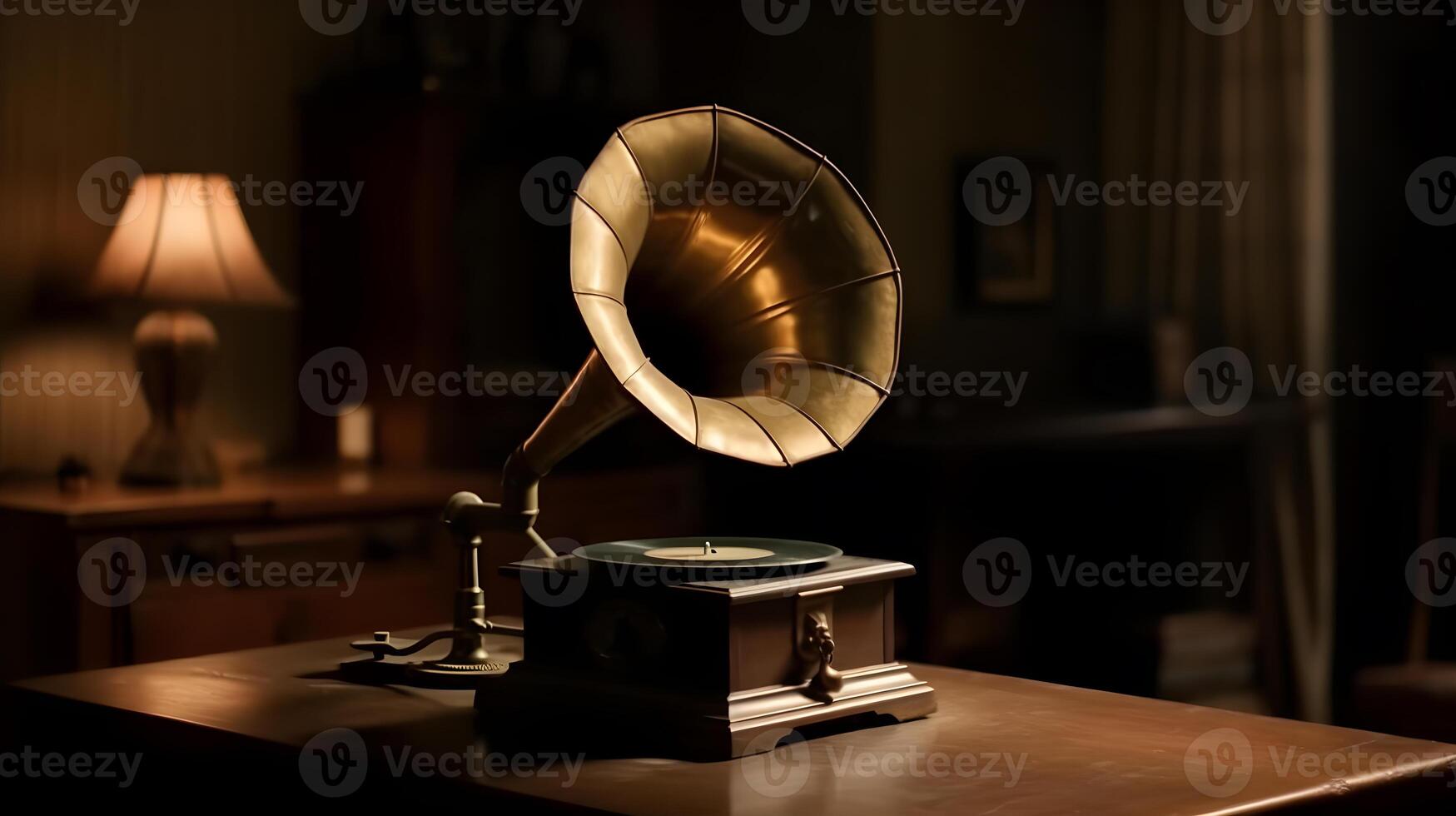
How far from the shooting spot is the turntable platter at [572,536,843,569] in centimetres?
168

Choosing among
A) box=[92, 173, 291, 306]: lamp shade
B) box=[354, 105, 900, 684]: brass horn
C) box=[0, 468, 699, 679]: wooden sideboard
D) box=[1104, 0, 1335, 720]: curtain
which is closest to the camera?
box=[354, 105, 900, 684]: brass horn

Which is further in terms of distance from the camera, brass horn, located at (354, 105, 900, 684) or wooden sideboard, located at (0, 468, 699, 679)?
wooden sideboard, located at (0, 468, 699, 679)

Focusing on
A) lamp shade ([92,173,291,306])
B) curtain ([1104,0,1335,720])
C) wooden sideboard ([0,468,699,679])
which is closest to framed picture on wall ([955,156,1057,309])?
curtain ([1104,0,1335,720])

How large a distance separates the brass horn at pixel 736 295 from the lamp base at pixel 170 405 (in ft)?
5.06

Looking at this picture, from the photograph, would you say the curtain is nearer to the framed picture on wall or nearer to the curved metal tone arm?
the framed picture on wall

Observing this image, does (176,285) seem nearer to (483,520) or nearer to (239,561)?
(239,561)

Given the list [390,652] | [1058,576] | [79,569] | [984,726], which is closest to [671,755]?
[984,726]

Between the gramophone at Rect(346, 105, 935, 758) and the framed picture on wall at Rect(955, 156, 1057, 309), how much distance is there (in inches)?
114

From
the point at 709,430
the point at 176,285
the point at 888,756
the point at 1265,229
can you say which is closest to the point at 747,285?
the point at 709,430

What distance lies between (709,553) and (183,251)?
194cm

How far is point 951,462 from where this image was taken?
167 inches

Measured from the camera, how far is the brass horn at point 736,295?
1780mm

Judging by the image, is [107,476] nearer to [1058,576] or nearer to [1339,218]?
[1058,576]

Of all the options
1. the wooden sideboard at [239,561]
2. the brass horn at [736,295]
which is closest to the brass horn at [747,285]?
the brass horn at [736,295]
